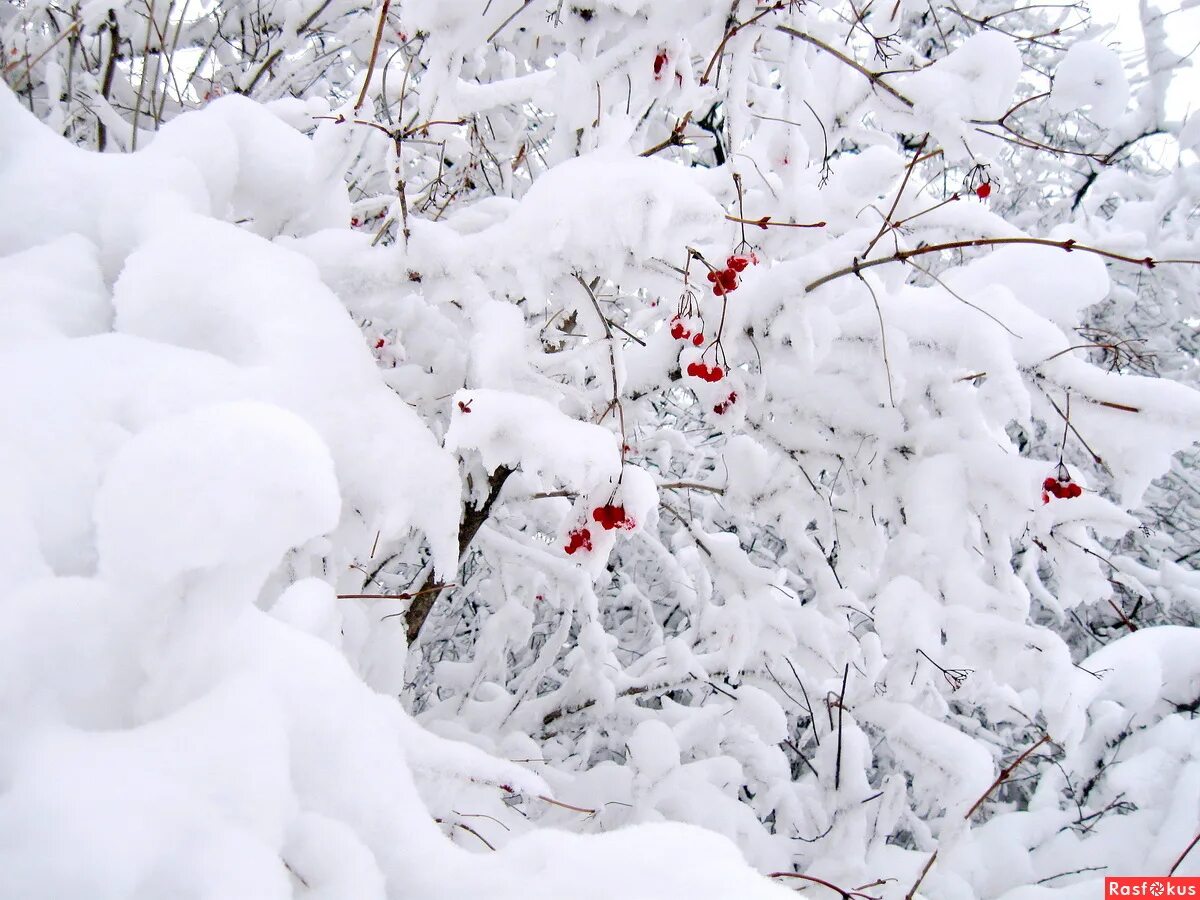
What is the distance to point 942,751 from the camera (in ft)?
7.50

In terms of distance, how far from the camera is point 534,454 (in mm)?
1387

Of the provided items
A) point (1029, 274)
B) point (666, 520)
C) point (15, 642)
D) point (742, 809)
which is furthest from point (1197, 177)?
point (15, 642)

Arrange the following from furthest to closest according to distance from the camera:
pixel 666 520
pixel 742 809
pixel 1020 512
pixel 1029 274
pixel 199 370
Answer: pixel 666 520 < pixel 742 809 < pixel 1029 274 < pixel 1020 512 < pixel 199 370

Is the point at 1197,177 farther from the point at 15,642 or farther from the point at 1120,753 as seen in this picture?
the point at 15,642

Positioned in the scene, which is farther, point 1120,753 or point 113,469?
point 1120,753

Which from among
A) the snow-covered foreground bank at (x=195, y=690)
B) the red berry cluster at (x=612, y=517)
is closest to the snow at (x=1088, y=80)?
the red berry cluster at (x=612, y=517)

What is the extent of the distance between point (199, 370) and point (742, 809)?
216cm

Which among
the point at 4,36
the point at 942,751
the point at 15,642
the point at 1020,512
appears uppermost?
the point at 4,36

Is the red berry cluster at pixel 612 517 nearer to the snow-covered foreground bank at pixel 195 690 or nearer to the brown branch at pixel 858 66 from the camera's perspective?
the snow-covered foreground bank at pixel 195 690

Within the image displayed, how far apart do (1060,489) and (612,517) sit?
1.01 meters

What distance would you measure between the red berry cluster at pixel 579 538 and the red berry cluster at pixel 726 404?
0.57 meters

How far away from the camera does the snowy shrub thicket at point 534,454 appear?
0.78 metres

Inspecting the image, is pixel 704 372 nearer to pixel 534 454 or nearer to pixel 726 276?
pixel 726 276

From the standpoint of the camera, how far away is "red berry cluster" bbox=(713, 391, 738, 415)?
6.41 feet
